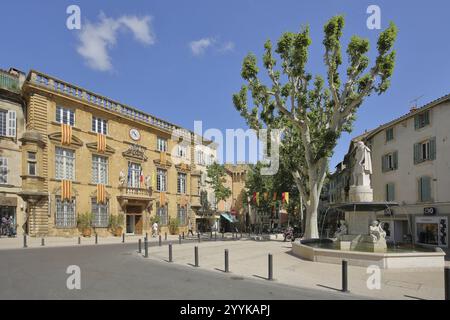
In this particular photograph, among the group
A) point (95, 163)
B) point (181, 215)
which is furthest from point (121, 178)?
point (181, 215)

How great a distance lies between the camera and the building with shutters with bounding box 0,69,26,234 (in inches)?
1006

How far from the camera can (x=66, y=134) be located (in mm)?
28656

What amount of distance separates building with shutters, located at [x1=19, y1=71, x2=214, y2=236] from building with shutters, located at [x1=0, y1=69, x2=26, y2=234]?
0.66 meters

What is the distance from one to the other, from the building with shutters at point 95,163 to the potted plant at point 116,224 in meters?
0.35

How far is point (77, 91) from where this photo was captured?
99.3ft

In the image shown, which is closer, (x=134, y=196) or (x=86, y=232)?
(x=86, y=232)

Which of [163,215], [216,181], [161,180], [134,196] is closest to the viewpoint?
[134,196]

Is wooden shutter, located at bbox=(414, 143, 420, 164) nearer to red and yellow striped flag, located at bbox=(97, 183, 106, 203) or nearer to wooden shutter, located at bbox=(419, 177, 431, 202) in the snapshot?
wooden shutter, located at bbox=(419, 177, 431, 202)

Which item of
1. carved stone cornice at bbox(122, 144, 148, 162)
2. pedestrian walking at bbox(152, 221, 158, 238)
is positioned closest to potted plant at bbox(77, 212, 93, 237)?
pedestrian walking at bbox(152, 221, 158, 238)

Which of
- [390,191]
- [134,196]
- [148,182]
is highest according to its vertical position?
[148,182]

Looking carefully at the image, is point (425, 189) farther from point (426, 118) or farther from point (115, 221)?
point (115, 221)

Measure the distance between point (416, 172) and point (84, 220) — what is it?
2413 centimetres
